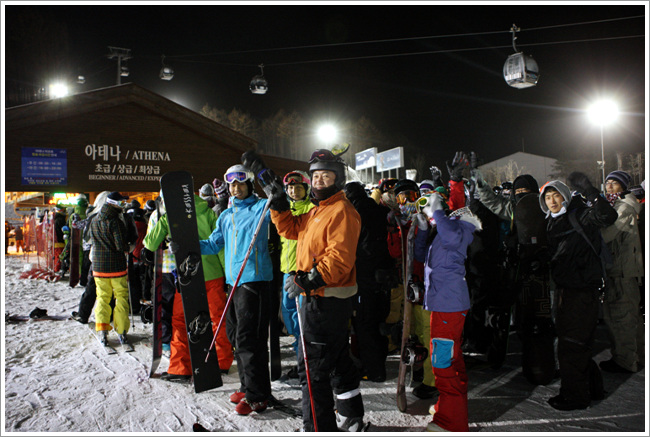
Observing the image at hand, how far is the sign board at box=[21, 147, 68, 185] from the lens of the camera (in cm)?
1265

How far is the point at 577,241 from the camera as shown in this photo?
11.6ft

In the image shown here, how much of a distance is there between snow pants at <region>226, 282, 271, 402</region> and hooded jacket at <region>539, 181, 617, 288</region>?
102 inches

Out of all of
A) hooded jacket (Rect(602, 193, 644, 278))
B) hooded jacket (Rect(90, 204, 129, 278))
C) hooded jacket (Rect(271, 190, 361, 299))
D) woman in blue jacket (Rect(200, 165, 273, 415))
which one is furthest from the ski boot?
hooded jacket (Rect(90, 204, 129, 278))

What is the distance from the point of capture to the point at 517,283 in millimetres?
4133

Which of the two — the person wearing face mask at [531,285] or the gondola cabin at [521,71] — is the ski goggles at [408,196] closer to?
the person wearing face mask at [531,285]

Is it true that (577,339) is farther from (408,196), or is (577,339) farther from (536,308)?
(408,196)

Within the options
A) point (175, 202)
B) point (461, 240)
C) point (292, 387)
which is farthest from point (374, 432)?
point (175, 202)

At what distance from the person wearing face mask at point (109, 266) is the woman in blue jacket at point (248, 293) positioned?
2393 mm

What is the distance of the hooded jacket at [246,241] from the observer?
11.5 ft

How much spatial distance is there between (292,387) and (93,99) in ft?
43.7

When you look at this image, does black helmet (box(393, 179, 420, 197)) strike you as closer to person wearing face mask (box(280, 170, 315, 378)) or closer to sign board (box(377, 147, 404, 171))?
person wearing face mask (box(280, 170, 315, 378))

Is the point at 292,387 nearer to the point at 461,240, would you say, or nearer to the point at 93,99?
the point at 461,240

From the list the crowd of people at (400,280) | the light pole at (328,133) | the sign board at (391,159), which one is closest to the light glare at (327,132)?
the light pole at (328,133)

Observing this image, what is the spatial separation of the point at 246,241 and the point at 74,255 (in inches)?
338
